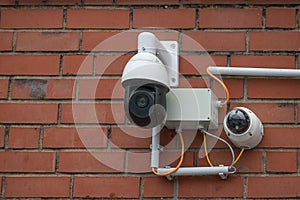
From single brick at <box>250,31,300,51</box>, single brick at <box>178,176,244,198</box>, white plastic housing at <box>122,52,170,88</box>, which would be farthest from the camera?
single brick at <box>250,31,300,51</box>

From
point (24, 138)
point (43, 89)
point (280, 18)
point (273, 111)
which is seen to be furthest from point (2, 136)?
point (280, 18)

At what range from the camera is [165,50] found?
167 centimetres

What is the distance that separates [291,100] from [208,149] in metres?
→ 0.29

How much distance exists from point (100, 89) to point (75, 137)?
16cm

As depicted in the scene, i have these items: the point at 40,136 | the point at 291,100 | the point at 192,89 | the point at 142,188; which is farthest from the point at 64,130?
the point at 291,100

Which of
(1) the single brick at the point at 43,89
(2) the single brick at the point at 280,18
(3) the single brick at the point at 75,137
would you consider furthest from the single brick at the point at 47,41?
(2) the single brick at the point at 280,18

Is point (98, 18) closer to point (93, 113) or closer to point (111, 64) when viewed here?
point (111, 64)

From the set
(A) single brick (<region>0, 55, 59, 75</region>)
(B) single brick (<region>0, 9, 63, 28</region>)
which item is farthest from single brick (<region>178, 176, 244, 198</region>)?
(B) single brick (<region>0, 9, 63, 28</region>)

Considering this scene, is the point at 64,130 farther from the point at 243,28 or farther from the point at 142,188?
the point at 243,28

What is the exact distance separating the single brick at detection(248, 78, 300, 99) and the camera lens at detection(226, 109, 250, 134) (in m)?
0.14

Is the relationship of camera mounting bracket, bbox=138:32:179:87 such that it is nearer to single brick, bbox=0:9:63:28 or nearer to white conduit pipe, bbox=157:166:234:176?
white conduit pipe, bbox=157:166:234:176

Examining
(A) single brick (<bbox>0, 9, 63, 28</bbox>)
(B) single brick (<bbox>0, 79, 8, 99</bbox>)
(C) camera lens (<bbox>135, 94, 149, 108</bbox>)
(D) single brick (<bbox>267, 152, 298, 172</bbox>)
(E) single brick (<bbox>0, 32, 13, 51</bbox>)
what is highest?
(A) single brick (<bbox>0, 9, 63, 28</bbox>)

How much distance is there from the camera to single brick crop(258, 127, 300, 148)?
1.69 metres

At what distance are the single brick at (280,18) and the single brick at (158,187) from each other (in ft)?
1.88
